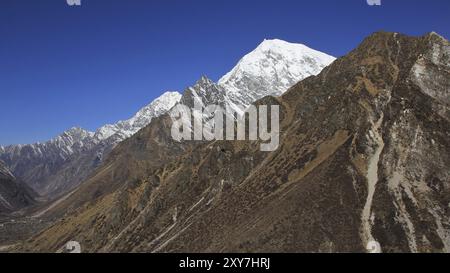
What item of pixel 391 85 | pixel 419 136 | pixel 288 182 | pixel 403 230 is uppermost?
pixel 391 85

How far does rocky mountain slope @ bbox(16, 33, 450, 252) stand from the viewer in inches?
5182

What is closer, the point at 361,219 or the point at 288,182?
the point at 361,219

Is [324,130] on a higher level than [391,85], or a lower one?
lower

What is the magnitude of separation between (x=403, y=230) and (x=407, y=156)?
27.4 m

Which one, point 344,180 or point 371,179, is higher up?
point 371,179

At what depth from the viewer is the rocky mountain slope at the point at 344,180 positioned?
131625mm

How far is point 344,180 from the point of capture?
478ft

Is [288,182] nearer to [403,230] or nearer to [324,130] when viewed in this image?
[324,130]

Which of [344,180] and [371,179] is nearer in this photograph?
[371,179]

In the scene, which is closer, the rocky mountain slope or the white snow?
the white snow
